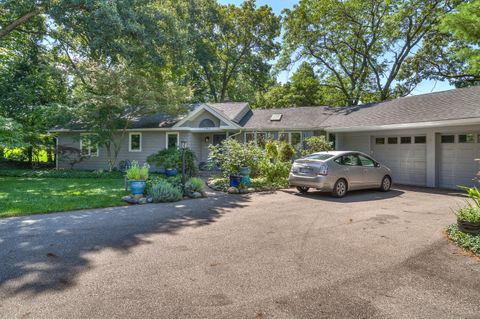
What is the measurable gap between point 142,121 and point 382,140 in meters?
14.2

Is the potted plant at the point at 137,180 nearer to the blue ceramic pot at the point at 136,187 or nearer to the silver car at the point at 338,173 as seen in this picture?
the blue ceramic pot at the point at 136,187

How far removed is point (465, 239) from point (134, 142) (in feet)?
57.6

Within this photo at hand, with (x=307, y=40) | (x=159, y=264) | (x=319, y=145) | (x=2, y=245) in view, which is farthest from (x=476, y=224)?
(x=307, y=40)

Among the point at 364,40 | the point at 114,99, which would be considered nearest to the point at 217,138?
the point at 114,99

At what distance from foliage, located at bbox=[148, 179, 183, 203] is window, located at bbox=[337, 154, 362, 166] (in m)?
5.58

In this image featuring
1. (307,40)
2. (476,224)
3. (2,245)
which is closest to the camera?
(2,245)

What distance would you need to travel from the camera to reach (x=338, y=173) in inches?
383

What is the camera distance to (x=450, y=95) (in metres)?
13.3

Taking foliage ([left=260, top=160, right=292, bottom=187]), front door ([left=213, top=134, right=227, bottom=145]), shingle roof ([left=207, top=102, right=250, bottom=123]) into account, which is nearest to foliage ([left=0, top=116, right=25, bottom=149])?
foliage ([left=260, top=160, right=292, bottom=187])

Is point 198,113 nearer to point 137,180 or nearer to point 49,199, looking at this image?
point 137,180

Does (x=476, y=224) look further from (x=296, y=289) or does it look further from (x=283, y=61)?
(x=283, y=61)

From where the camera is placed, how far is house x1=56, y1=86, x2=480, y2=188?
1170 centimetres

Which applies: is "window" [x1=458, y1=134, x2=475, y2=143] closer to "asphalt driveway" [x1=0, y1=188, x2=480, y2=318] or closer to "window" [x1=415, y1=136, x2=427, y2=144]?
"window" [x1=415, y1=136, x2=427, y2=144]

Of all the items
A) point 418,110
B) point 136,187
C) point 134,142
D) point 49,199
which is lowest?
point 49,199
